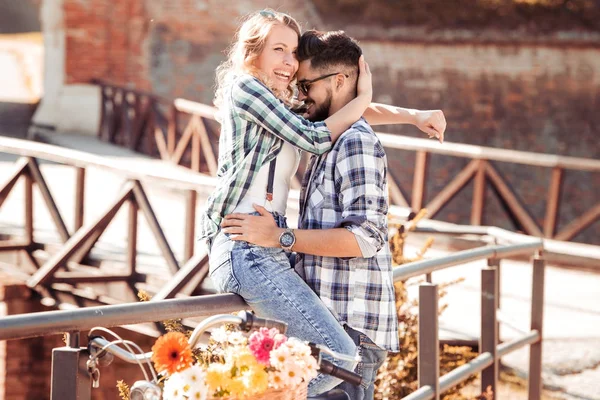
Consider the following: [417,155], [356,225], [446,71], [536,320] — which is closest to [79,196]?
[536,320]

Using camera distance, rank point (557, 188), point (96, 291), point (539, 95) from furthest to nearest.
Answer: point (539, 95), point (557, 188), point (96, 291)

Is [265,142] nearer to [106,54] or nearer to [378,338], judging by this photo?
[378,338]

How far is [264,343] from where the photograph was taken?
212 centimetres

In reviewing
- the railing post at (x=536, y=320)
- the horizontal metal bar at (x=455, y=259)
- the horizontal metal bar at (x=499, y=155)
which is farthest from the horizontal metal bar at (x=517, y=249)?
the horizontal metal bar at (x=499, y=155)

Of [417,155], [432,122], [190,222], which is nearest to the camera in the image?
[432,122]

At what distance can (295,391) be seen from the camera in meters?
2.13

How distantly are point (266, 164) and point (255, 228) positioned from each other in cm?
16

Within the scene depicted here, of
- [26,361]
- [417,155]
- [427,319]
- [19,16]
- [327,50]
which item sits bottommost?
[26,361]

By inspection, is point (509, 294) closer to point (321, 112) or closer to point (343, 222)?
point (321, 112)

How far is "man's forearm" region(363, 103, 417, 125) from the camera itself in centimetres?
307

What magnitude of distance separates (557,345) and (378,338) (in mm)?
3274

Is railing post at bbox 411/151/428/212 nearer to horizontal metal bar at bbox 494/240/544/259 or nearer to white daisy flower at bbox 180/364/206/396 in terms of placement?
horizontal metal bar at bbox 494/240/544/259

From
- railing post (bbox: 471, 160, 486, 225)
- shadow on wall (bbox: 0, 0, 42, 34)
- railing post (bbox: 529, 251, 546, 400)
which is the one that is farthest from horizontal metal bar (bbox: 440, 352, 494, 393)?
shadow on wall (bbox: 0, 0, 42, 34)

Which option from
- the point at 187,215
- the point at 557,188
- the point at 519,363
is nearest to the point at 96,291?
the point at 187,215
